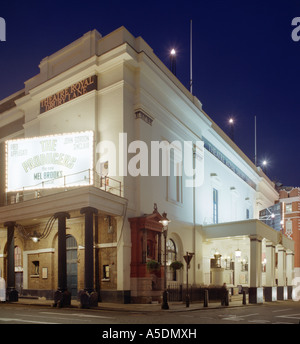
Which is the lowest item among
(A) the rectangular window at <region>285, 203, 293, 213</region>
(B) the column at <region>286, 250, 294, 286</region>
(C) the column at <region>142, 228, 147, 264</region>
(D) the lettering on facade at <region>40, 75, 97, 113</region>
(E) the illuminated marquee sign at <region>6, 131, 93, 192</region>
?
(B) the column at <region>286, 250, 294, 286</region>

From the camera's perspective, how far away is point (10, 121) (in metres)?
33.1

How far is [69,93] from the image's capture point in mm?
27219

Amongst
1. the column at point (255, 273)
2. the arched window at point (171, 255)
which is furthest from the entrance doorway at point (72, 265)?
the column at point (255, 273)

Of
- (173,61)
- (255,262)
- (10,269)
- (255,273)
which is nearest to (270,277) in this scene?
(255,273)

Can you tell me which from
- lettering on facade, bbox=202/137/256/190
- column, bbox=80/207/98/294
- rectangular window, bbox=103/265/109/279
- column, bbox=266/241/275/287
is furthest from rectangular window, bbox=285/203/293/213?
column, bbox=80/207/98/294

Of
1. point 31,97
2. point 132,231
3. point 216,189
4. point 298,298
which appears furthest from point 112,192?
point 298,298

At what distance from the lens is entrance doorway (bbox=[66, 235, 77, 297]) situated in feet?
83.4

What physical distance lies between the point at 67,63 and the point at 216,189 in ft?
57.8

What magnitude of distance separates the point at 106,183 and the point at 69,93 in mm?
6999

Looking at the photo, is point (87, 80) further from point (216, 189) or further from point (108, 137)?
point (216, 189)

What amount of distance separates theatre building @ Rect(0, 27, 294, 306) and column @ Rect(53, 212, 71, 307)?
0.05 meters

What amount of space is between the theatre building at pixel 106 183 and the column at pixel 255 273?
0.07 metres

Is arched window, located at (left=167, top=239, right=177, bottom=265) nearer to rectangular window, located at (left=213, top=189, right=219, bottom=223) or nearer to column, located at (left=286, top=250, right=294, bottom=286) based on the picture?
rectangular window, located at (left=213, top=189, right=219, bottom=223)
